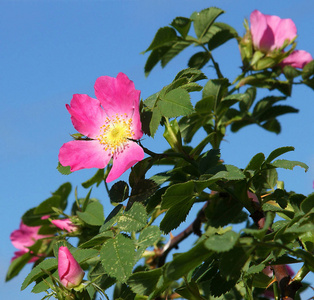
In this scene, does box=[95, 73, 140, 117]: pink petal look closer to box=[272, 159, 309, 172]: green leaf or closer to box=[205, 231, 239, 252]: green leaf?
box=[272, 159, 309, 172]: green leaf

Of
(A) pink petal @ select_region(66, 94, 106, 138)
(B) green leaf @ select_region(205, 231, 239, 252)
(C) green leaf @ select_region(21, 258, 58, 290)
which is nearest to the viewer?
(B) green leaf @ select_region(205, 231, 239, 252)

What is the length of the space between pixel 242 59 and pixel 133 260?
120cm

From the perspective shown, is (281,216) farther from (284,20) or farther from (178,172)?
(284,20)

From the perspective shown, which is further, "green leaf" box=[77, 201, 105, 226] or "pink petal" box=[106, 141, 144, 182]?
"green leaf" box=[77, 201, 105, 226]

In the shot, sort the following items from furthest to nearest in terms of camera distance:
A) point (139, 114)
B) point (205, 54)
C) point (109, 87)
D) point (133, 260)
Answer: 1. point (205, 54)
2. point (109, 87)
3. point (139, 114)
4. point (133, 260)

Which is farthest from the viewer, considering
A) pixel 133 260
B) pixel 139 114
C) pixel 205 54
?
pixel 205 54

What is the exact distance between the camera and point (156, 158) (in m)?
1.22

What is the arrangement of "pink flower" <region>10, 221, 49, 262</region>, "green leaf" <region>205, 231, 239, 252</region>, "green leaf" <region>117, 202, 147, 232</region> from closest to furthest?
"green leaf" <region>205, 231, 239, 252</region>, "green leaf" <region>117, 202, 147, 232</region>, "pink flower" <region>10, 221, 49, 262</region>

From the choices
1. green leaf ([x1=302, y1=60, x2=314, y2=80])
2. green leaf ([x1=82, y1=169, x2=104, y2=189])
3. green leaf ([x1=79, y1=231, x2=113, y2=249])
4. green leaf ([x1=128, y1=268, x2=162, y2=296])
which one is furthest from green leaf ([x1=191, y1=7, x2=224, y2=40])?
green leaf ([x1=128, y1=268, x2=162, y2=296])

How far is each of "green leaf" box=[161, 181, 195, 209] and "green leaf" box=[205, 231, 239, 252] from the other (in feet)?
0.79

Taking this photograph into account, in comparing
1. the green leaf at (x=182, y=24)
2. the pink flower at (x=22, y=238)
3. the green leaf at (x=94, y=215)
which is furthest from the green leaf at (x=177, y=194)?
the pink flower at (x=22, y=238)

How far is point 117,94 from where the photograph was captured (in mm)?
1320

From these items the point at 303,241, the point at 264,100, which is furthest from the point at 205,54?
the point at 303,241

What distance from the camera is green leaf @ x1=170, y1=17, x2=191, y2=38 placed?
180 centimetres
